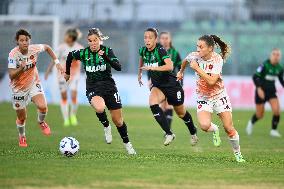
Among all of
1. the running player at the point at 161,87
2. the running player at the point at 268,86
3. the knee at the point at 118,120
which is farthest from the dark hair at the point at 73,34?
the knee at the point at 118,120

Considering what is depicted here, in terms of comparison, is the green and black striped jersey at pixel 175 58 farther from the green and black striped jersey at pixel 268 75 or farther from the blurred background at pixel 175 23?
the blurred background at pixel 175 23

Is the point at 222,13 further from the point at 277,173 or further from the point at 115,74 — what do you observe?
the point at 277,173

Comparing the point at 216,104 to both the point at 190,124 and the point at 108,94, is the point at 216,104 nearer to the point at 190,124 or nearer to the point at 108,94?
the point at 108,94

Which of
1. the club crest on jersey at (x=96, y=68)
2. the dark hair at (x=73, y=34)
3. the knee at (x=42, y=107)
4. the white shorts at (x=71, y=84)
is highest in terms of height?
the club crest on jersey at (x=96, y=68)

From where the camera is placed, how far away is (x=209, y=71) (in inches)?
549

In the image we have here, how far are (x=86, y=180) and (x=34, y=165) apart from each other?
5.93 feet

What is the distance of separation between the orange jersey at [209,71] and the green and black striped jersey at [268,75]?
853cm

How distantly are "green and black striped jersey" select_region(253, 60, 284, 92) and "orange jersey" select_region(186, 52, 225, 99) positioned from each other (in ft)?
28.0

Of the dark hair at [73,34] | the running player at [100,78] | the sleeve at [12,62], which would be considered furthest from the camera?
the dark hair at [73,34]

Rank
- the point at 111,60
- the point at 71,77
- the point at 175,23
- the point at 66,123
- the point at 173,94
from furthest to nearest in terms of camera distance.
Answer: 1. the point at 175,23
2. the point at 71,77
3. the point at 66,123
4. the point at 173,94
5. the point at 111,60

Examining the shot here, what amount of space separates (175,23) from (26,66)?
67.2 ft

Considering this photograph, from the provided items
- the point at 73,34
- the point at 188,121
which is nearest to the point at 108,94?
the point at 188,121

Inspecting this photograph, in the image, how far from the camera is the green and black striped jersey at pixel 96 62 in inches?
567

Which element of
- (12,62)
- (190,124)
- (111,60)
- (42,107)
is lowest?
(190,124)
